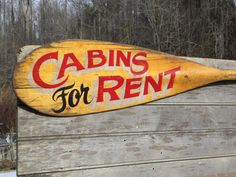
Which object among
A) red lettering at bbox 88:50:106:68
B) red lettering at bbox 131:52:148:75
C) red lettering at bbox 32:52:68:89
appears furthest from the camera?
red lettering at bbox 131:52:148:75

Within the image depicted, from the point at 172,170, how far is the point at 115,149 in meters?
0.38

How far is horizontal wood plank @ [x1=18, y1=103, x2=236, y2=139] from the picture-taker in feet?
5.93

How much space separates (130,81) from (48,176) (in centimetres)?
61

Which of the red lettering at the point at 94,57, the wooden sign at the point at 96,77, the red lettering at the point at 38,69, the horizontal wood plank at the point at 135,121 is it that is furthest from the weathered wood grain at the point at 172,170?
the red lettering at the point at 94,57

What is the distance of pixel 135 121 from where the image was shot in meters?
2.04

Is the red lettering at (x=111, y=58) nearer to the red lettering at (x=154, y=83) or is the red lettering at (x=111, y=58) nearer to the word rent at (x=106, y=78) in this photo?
the word rent at (x=106, y=78)

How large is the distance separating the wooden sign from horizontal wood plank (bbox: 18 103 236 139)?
0.14ft

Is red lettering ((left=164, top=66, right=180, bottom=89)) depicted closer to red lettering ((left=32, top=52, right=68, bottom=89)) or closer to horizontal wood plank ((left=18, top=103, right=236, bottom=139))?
horizontal wood plank ((left=18, top=103, right=236, bottom=139))

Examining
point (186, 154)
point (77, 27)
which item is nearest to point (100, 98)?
point (186, 154)

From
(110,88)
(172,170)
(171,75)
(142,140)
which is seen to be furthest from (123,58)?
(172,170)

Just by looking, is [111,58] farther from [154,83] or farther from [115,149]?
[115,149]

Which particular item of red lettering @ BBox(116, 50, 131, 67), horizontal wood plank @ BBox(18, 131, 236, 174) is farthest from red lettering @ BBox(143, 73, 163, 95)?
horizontal wood plank @ BBox(18, 131, 236, 174)

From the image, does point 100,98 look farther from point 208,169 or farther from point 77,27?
point 77,27

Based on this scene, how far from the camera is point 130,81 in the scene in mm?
2016
